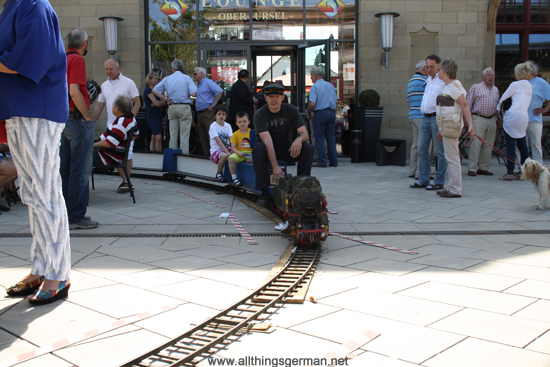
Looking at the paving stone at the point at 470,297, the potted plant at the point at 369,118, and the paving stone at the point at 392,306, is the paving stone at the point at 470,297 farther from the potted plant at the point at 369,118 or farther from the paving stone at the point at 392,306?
the potted plant at the point at 369,118

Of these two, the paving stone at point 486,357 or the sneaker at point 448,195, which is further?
the sneaker at point 448,195

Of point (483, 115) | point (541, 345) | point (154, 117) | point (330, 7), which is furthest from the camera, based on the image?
point (330, 7)

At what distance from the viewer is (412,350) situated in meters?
2.46

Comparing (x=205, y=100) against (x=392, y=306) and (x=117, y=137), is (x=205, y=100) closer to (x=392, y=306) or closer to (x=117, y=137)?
(x=117, y=137)

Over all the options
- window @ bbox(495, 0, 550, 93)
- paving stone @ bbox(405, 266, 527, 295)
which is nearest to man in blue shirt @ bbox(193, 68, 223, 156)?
paving stone @ bbox(405, 266, 527, 295)

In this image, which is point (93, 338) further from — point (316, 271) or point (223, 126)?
point (223, 126)

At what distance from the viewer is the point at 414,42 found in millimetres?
12141

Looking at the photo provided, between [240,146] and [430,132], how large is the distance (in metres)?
2.77

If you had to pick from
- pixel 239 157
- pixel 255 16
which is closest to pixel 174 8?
pixel 255 16

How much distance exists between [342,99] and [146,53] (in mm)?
4702

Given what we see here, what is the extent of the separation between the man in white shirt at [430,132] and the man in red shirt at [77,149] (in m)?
4.60

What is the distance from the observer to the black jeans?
577 cm

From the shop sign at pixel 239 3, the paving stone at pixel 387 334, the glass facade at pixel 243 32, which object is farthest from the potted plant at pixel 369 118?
the paving stone at pixel 387 334

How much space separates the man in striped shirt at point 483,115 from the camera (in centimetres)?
887
